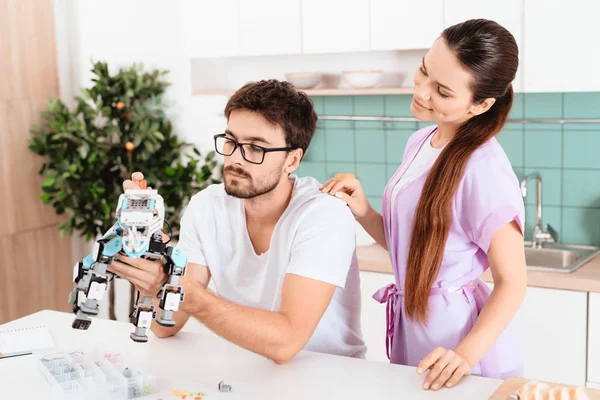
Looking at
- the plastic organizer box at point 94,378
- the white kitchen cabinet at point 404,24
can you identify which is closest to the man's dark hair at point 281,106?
the plastic organizer box at point 94,378

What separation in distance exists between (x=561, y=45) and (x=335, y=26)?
0.94m

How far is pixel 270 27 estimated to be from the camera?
11.1ft

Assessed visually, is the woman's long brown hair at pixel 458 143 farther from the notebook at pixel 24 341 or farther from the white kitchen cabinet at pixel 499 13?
the white kitchen cabinet at pixel 499 13

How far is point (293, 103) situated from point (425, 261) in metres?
0.54

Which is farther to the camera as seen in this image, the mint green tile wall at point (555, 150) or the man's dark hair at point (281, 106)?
the mint green tile wall at point (555, 150)

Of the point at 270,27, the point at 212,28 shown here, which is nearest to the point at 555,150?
the point at 270,27

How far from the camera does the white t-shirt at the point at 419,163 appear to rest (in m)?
2.04

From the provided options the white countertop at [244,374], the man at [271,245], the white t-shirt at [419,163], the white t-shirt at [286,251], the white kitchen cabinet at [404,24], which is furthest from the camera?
the white kitchen cabinet at [404,24]

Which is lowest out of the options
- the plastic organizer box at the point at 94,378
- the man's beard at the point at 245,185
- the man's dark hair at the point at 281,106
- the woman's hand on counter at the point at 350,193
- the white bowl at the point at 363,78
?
the plastic organizer box at the point at 94,378

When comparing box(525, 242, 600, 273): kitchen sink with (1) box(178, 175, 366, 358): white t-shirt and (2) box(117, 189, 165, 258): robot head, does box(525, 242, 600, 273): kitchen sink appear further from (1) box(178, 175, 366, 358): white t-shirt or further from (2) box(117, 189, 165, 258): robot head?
(2) box(117, 189, 165, 258): robot head

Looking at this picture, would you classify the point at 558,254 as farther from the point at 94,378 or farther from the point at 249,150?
the point at 94,378

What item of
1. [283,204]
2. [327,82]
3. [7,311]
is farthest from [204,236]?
[7,311]

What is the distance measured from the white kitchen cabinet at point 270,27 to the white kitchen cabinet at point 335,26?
0.04m

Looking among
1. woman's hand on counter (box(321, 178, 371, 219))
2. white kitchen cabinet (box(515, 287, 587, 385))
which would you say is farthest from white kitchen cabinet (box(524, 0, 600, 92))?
woman's hand on counter (box(321, 178, 371, 219))
